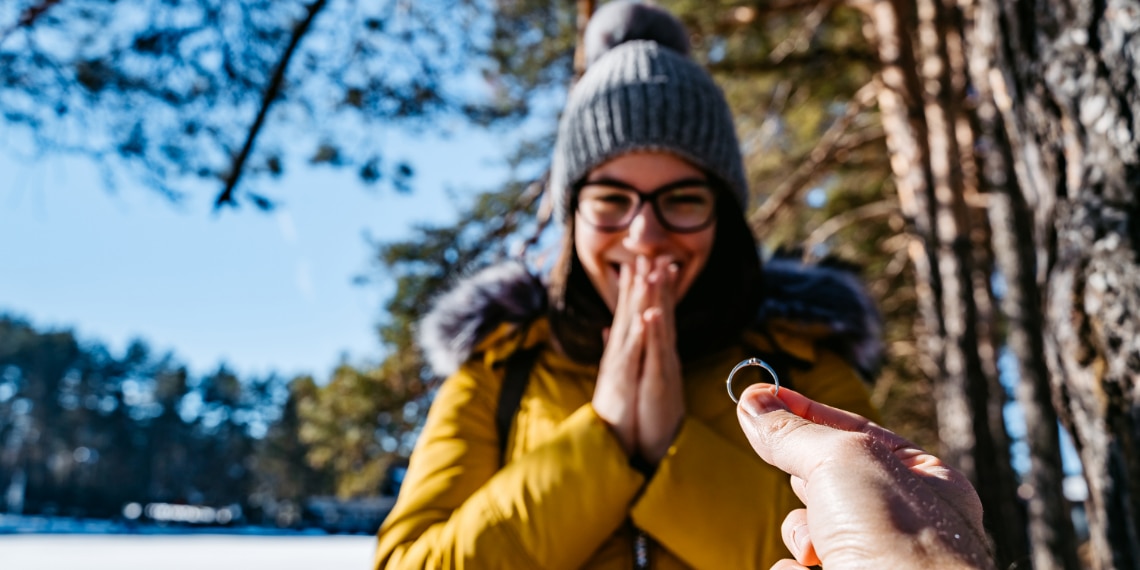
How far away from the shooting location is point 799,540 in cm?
78

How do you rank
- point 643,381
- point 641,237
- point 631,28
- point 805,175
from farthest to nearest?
1. point 805,175
2. point 631,28
3. point 641,237
4. point 643,381

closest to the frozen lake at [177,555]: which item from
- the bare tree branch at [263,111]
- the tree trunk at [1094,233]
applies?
the bare tree branch at [263,111]

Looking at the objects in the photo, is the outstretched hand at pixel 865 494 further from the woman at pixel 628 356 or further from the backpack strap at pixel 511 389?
the backpack strap at pixel 511 389

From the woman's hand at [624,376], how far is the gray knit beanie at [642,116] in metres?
0.39

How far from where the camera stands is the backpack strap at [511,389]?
4.89 ft

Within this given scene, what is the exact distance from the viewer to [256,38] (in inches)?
169

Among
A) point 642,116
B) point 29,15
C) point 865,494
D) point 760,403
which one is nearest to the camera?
point 865,494

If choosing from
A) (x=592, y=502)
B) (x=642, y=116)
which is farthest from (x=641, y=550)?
(x=642, y=116)

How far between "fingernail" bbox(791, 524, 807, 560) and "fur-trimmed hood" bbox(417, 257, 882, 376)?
80 centimetres

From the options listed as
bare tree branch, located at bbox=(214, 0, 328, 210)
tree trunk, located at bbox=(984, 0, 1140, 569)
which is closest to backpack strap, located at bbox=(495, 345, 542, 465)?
tree trunk, located at bbox=(984, 0, 1140, 569)

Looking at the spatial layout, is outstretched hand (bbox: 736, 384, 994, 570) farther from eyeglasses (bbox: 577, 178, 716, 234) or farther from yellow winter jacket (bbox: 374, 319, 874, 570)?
eyeglasses (bbox: 577, 178, 716, 234)

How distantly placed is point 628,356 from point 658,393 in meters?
0.09

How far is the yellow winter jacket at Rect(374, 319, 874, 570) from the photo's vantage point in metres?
1.18

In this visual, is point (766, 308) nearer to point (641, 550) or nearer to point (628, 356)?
point (628, 356)
